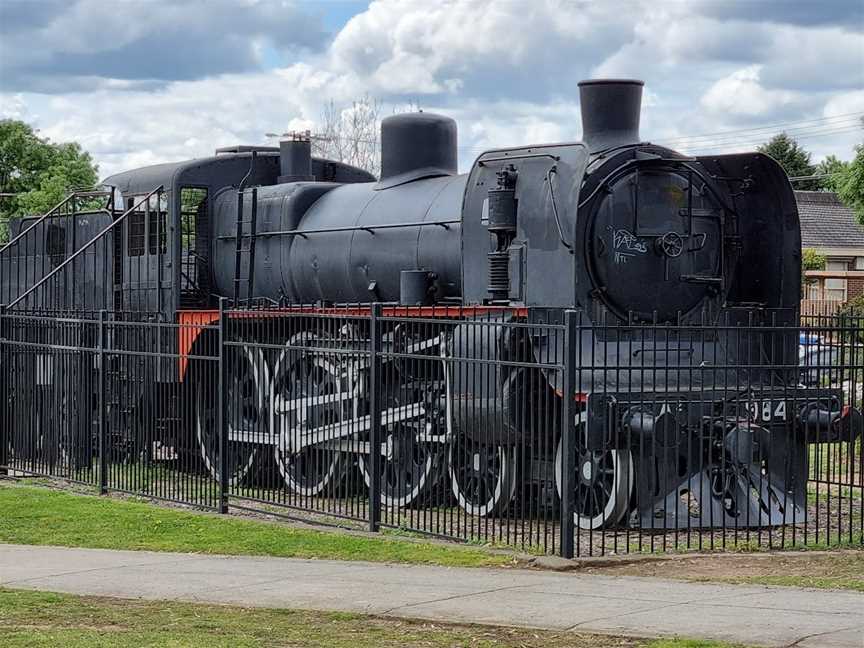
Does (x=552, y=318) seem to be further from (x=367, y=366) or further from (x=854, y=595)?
(x=854, y=595)

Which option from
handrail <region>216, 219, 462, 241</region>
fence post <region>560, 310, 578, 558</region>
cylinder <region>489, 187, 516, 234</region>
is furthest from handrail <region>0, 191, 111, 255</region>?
fence post <region>560, 310, 578, 558</region>

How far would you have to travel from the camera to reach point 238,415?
1531 centimetres

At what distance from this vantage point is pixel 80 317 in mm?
17531

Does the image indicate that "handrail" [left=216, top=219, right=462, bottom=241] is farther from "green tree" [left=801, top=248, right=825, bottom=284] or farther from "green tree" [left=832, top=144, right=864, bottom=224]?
"green tree" [left=801, top=248, right=825, bottom=284]

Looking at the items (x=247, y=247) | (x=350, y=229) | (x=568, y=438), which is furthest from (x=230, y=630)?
(x=247, y=247)

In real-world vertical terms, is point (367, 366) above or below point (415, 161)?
below

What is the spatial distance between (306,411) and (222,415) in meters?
0.87

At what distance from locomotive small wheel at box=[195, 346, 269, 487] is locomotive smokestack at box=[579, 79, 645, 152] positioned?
400 cm

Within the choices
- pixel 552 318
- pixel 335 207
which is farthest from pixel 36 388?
pixel 552 318

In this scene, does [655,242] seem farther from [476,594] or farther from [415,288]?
[476,594]

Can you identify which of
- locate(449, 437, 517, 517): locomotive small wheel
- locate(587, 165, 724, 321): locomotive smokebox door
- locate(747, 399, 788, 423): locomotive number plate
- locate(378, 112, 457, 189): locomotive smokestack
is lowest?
locate(449, 437, 517, 517): locomotive small wheel

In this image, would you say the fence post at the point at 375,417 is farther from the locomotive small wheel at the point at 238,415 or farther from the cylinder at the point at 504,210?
the locomotive small wheel at the point at 238,415

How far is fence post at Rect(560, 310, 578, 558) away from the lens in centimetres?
1145

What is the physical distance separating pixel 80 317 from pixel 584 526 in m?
7.75
